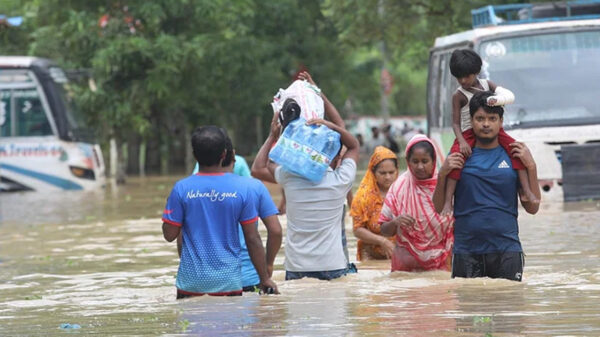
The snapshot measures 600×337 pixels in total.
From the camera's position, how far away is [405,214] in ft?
33.3

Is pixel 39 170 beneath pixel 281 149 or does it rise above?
beneath

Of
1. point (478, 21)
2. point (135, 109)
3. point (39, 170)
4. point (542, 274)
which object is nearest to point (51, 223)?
point (478, 21)

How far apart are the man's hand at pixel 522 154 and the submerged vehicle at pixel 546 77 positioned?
992 cm

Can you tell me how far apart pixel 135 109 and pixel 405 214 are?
1126 inches

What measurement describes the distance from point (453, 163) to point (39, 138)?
74.5 ft

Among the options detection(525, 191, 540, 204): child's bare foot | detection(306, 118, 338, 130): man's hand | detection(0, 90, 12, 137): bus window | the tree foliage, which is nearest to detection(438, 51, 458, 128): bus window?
the tree foliage

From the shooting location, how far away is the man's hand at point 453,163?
8.96 m

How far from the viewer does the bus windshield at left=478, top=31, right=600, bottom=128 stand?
19188mm

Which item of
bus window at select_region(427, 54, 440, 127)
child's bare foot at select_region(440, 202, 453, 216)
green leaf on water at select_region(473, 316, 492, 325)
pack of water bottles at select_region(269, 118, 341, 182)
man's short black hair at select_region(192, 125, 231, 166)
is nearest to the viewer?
green leaf on water at select_region(473, 316, 492, 325)

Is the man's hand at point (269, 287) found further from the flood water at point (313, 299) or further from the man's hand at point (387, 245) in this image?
the man's hand at point (387, 245)

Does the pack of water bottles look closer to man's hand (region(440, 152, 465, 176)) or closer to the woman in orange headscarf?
man's hand (region(440, 152, 465, 176))

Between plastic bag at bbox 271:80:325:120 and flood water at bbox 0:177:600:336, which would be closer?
flood water at bbox 0:177:600:336

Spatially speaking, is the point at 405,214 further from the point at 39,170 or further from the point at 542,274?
the point at 39,170

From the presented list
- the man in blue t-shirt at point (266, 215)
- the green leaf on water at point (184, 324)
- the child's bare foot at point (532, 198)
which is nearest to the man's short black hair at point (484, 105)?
the child's bare foot at point (532, 198)
